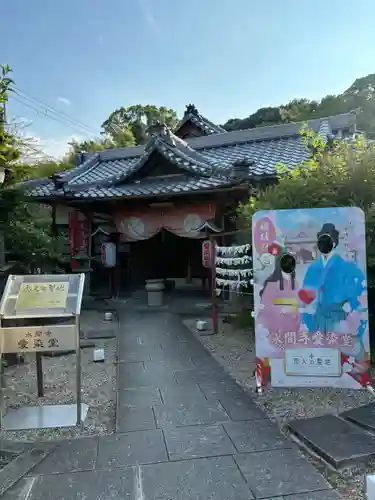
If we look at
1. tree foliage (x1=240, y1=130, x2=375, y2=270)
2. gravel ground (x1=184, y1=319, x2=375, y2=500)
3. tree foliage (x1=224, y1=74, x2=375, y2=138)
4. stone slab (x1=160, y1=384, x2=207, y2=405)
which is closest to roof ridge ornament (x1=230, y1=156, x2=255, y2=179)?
tree foliage (x1=240, y1=130, x2=375, y2=270)

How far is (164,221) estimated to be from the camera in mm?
10812

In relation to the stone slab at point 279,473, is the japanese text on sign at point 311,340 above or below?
above

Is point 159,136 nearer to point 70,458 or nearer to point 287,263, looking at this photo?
point 287,263

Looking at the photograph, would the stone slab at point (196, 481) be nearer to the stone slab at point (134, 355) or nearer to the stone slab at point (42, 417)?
the stone slab at point (42, 417)

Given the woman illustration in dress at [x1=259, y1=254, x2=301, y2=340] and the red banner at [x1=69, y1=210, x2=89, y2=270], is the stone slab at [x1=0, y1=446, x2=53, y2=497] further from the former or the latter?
the red banner at [x1=69, y1=210, x2=89, y2=270]

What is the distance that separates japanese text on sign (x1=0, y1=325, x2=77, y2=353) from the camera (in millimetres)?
3805

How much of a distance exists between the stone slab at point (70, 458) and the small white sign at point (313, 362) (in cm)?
212

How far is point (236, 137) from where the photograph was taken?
517 inches

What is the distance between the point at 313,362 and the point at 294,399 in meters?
0.44

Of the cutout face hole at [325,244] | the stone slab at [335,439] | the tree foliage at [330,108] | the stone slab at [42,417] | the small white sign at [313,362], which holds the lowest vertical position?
the stone slab at [42,417]

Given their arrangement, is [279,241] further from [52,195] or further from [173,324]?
[52,195]

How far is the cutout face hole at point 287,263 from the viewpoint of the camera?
429cm

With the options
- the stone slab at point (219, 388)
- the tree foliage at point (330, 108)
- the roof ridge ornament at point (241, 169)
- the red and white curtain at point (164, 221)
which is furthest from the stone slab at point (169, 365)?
the tree foliage at point (330, 108)

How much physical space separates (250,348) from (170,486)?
3803 millimetres
